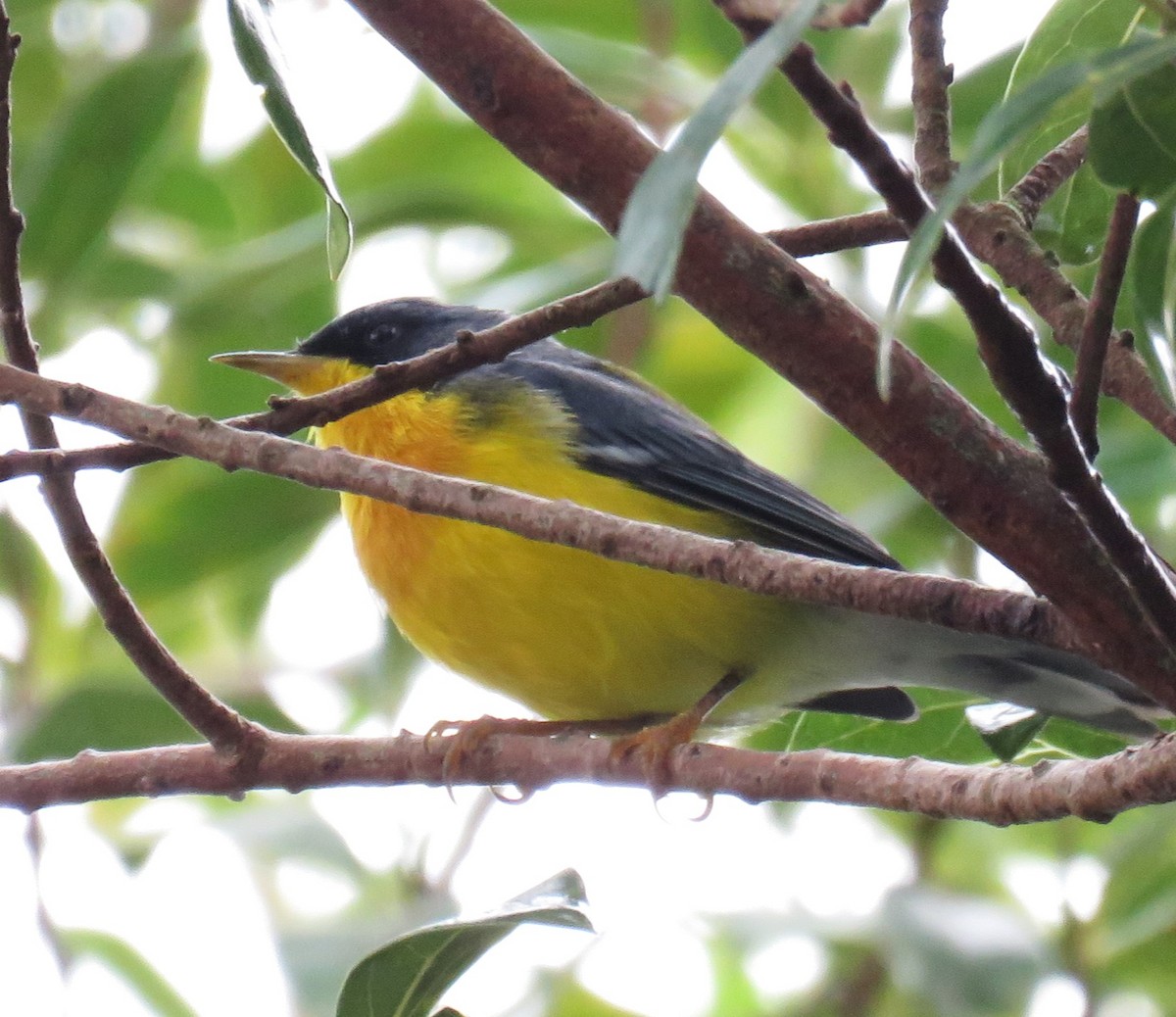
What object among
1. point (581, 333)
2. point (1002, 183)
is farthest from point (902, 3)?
point (1002, 183)

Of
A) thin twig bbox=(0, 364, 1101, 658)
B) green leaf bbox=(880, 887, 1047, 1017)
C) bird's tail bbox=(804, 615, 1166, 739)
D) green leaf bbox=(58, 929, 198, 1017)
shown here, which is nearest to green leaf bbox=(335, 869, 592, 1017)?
thin twig bbox=(0, 364, 1101, 658)

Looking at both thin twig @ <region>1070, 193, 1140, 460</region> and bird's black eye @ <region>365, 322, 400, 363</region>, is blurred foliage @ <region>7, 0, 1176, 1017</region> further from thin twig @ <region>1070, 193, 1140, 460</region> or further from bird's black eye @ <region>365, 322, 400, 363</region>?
thin twig @ <region>1070, 193, 1140, 460</region>

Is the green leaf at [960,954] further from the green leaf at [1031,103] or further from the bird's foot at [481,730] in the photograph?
the green leaf at [1031,103]

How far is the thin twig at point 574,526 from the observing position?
1705 mm

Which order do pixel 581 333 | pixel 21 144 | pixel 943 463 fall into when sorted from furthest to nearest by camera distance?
pixel 21 144, pixel 581 333, pixel 943 463

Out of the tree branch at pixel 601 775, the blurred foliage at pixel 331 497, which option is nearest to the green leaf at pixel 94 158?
the blurred foliage at pixel 331 497

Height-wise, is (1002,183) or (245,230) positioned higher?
(245,230)

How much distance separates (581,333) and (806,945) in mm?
1840

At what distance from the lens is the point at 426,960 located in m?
2.21

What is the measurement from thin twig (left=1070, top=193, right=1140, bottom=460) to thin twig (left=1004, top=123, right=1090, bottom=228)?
51 centimetres

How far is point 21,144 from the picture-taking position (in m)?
4.95

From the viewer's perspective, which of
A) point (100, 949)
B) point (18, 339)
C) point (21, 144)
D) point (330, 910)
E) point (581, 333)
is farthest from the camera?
point (330, 910)

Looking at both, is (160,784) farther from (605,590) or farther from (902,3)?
(902,3)

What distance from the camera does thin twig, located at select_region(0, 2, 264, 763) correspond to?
1896 mm
